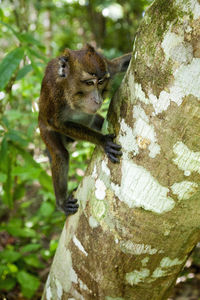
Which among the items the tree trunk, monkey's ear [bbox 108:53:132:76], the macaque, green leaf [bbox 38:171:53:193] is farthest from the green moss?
green leaf [bbox 38:171:53:193]

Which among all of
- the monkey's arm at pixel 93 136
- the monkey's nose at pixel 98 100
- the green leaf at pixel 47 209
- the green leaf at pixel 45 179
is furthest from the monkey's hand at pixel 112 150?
the green leaf at pixel 47 209

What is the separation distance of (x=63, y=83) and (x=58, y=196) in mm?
1173

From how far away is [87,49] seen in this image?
3.01m

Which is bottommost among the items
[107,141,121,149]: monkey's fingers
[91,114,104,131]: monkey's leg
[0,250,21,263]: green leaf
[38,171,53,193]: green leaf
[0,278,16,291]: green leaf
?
[0,278,16,291]: green leaf

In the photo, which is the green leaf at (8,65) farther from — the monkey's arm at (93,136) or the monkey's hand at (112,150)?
the monkey's hand at (112,150)

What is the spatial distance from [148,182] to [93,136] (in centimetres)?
94

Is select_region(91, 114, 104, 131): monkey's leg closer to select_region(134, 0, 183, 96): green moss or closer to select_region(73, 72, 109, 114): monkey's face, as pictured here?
select_region(73, 72, 109, 114): monkey's face

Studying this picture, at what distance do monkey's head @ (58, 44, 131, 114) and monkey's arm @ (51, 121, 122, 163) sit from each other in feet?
0.80

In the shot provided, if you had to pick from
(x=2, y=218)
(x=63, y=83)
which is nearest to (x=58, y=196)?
(x=63, y=83)

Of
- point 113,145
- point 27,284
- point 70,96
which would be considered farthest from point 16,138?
point 113,145

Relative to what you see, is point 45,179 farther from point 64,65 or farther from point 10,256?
point 64,65

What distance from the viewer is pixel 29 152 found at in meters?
6.13

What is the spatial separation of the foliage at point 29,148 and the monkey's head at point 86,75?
0.41 meters

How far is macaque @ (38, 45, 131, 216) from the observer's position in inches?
117
